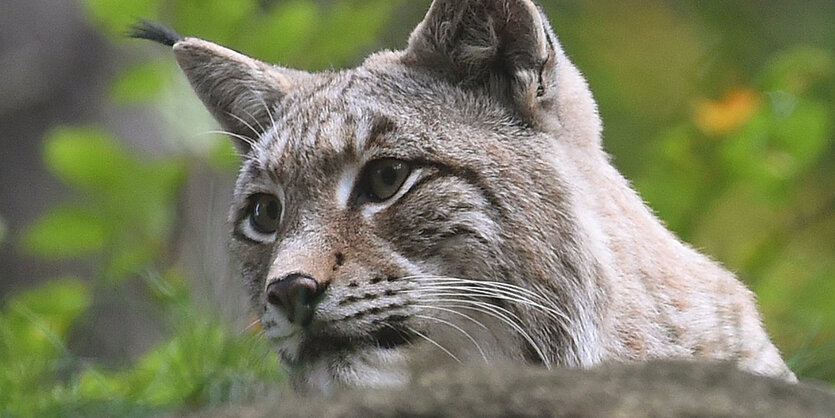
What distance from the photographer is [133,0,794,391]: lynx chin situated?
3.69 meters

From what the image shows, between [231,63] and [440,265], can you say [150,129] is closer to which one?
[231,63]

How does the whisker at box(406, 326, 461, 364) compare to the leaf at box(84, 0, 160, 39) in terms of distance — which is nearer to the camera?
the whisker at box(406, 326, 461, 364)

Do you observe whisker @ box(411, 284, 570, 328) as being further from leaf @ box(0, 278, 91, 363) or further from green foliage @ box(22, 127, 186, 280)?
green foliage @ box(22, 127, 186, 280)

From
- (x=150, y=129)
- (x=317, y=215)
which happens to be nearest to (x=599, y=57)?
(x=150, y=129)

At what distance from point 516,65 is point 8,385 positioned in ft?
6.21

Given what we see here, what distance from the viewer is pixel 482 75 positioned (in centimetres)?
430

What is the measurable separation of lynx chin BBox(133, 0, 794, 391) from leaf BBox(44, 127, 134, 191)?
Answer: 64.8 inches

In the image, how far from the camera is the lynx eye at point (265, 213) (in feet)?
14.3

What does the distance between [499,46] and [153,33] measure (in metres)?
1.47

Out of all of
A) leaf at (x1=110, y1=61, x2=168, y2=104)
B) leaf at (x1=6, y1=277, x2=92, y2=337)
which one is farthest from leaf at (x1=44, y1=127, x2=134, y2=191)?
leaf at (x1=6, y1=277, x2=92, y2=337)

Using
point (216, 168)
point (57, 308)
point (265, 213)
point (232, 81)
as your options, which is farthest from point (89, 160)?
point (265, 213)

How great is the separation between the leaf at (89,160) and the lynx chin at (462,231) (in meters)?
1.65

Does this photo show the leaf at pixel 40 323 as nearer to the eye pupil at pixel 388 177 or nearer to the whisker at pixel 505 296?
the eye pupil at pixel 388 177

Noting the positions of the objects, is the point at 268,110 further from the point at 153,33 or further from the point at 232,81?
the point at 153,33
